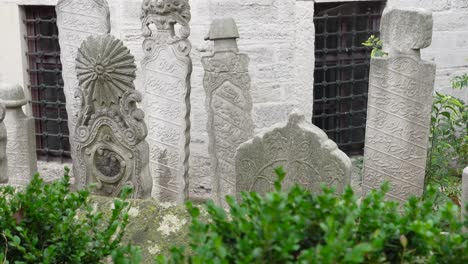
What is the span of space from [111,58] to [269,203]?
10.8ft

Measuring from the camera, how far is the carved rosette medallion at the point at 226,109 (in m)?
5.11

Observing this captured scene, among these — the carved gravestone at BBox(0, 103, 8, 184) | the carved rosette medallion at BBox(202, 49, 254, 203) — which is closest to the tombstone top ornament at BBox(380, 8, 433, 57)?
the carved rosette medallion at BBox(202, 49, 254, 203)

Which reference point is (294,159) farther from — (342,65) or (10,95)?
(342,65)

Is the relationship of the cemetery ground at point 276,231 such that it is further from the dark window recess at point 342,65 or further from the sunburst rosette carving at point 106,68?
the dark window recess at point 342,65

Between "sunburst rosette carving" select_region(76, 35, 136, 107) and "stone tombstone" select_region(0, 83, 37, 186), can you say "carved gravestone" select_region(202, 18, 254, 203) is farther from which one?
"stone tombstone" select_region(0, 83, 37, 186)

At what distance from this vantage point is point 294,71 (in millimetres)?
6539

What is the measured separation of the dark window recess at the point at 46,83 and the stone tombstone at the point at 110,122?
2389mm

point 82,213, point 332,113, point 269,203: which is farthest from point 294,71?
point 269,203

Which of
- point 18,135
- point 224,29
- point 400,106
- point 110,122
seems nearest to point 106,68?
point 110,122

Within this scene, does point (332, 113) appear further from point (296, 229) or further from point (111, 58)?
point (296, 229)

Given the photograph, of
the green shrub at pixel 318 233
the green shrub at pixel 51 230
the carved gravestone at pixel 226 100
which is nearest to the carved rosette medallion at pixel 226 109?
the carved gravestone at pixel 226 100

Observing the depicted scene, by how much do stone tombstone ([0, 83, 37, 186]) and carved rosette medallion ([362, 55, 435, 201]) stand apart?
8.90 ft

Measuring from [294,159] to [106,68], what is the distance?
145 centimetres

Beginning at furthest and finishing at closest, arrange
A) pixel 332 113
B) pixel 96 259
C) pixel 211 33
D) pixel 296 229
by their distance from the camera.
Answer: pixel 332 113 → pixel 211 33 → pixel 96 259 → pixel 296 229
